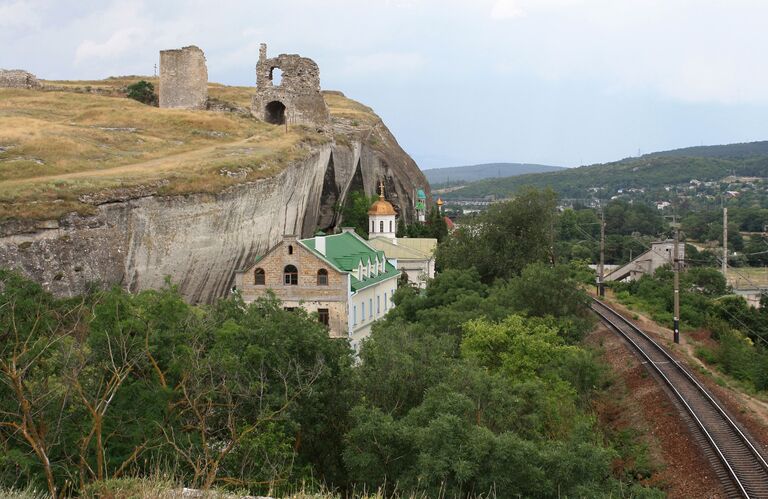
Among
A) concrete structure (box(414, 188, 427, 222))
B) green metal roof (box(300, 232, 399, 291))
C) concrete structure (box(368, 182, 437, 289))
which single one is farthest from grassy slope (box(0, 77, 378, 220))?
concrete structure (box(414, 188, 427, 222))

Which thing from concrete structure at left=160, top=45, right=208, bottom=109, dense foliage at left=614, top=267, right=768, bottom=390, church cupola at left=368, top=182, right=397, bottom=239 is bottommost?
dense foliage at left=614, top=267, right=768, bottom=390

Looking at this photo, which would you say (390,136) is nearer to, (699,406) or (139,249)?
(139,249)

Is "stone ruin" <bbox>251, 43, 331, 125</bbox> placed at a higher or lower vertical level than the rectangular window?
higher

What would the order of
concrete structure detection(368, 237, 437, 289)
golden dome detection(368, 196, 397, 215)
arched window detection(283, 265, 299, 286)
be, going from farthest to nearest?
golden dome detection(368, 196, 397, 215)
concrete structure detection(368, 237, 437, 289)
arched window detection(283, 265, 299, 286)

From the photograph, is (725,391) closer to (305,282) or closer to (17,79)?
(305,282)

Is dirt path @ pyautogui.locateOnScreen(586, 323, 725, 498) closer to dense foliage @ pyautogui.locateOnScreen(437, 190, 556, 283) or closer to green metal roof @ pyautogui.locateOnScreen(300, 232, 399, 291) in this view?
green metal roof @ pyautogui.locateOnScreen(300, 232, 399, 291)

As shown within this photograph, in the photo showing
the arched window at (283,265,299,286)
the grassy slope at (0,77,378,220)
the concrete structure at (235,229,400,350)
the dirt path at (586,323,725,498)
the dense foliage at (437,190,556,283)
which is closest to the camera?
the dirt path at (586,323,725,498)

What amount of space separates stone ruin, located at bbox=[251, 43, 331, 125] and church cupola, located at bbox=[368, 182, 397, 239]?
7912mm

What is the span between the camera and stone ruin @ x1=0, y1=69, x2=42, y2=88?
73.8 meters

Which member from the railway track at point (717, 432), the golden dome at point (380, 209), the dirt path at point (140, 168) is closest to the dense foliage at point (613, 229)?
the golden dome at point (380, 209)

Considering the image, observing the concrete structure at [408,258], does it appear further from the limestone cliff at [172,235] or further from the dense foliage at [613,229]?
the dense foliage at [613,229]

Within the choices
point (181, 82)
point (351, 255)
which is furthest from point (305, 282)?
point (181, 82)

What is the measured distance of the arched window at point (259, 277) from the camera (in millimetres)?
39906

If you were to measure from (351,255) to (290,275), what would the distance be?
4908 millimetres
